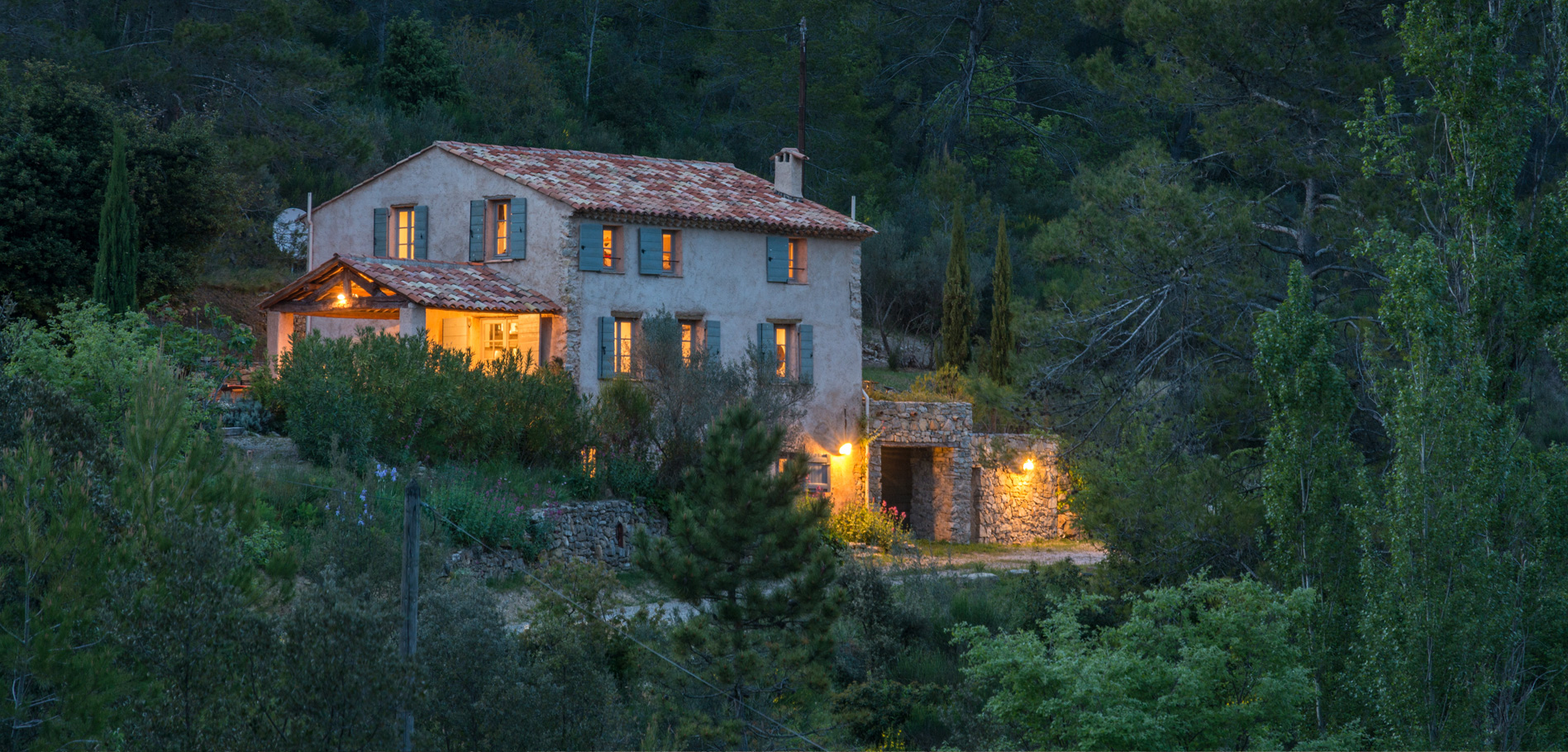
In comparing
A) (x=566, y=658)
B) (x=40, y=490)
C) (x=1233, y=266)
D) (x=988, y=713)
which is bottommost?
(x=988, y=713)

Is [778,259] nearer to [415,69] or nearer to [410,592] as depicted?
[415,69]

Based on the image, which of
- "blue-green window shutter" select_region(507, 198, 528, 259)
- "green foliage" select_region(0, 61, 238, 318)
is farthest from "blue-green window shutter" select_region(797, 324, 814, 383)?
"green foliage" select_region(0, 61, 238, 318)

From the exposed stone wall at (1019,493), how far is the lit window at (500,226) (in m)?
9.67

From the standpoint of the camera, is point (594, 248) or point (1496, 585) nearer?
point (1496, 585)

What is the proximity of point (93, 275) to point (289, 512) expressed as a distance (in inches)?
371

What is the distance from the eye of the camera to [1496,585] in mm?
12156

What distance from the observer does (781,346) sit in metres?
26.5

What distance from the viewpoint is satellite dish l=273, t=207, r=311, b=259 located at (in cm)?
3052

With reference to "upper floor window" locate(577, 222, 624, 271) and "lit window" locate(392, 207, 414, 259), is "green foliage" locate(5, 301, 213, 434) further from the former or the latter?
"lit window" locate(392, 207, 414, 259)

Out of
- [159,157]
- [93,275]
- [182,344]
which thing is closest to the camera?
[182,344]

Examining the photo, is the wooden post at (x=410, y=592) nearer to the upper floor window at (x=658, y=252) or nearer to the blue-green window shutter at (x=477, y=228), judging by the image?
the upper floor window at (x=658, y=252)

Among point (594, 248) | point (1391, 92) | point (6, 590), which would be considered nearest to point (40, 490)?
point (6, 590)

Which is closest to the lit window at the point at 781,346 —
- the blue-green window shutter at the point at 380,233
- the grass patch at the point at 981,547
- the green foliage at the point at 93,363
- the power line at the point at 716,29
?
the grass patch at the point at 981,547

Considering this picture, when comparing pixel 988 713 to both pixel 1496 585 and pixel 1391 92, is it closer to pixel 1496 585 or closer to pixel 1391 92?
pixel 1496 585
